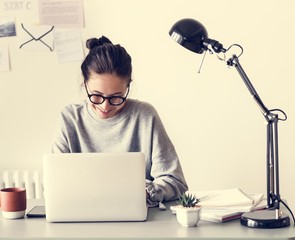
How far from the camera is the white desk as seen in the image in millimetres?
1346

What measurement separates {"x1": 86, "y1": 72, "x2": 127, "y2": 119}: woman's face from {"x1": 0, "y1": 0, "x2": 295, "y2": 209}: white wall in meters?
0.84

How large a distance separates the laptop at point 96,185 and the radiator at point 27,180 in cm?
138

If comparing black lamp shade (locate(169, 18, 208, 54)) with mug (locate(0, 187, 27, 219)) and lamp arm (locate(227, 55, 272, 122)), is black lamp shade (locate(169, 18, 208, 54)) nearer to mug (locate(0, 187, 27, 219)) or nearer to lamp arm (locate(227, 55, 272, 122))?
lamp arm (locate(227, 55, 272, 122))

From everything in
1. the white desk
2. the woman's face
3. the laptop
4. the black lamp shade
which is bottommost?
the white desk

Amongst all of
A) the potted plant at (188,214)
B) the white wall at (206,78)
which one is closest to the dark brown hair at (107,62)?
the potted plant at (188,214)

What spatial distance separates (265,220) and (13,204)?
723 mm

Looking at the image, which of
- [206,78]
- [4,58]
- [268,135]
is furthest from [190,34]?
[4,58]

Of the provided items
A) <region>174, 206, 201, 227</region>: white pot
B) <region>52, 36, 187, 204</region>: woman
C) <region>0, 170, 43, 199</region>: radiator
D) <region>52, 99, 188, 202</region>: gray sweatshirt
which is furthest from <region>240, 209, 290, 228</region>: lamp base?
<region>0, 170, 43, 199</region>: radiator

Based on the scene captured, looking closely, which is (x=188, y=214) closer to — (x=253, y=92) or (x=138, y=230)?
(x=138, y=230)

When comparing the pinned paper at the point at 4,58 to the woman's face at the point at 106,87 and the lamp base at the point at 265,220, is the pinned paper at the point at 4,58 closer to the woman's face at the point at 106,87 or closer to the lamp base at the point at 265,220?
the woman's face at the point at 106,87

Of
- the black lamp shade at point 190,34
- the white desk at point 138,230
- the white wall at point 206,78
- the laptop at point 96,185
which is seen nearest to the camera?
the white desk at point 138,230

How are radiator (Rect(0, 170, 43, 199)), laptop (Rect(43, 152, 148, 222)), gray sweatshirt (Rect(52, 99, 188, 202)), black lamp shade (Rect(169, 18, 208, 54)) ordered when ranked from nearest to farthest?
1. laptop (Rect(43, 152, 148, 222))
2. black lamp shade (Rect(169, 18, 208, 54))
3. gray sweatshirt (Rect(52, 99, 188, 202))
4. radiator (Rect(0, 170, 43, 199))

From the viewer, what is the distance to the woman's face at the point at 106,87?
1.89 metres

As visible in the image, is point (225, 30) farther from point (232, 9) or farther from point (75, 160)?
point (75, 160)
